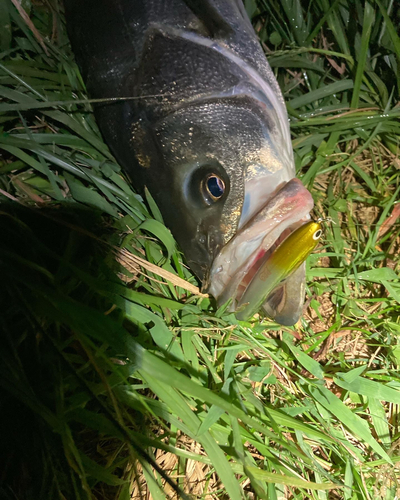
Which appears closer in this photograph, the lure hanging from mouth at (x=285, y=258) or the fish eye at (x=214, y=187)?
the lure hanging from mouth at (x=285, y=258)

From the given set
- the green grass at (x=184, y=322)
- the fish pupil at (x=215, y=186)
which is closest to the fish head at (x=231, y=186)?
the fish pupil at (x=215, y=186)

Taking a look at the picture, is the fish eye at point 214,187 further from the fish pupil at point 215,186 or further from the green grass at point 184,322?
the green grass at point 184,322

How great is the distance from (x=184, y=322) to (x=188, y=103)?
0.84 m

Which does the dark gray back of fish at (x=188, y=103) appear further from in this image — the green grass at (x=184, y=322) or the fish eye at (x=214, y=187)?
the green grass at (x=184, y=322)

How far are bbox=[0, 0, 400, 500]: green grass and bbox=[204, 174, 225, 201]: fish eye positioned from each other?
26 centimetres

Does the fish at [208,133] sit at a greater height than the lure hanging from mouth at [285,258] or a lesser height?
greater

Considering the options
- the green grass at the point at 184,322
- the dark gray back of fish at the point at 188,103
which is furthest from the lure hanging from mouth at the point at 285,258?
the green grass at the point at 184,322

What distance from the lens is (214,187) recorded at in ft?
3.86

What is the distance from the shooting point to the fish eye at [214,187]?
3.83 ft

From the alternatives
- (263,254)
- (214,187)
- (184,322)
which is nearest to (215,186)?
(214,187)

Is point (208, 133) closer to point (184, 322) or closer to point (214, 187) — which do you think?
point (214, 187)

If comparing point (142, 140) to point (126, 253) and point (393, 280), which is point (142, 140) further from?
point (393, 280)

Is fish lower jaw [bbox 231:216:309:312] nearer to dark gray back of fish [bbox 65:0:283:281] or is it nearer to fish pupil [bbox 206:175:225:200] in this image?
dark gray back of fish [bbox 65:0:283:281]

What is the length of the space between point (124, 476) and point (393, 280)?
144 centimetres
